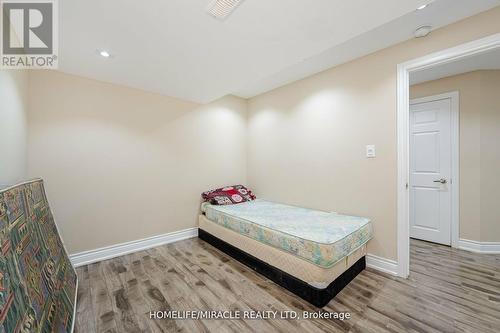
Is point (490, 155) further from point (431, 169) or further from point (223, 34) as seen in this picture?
point (223, 34)

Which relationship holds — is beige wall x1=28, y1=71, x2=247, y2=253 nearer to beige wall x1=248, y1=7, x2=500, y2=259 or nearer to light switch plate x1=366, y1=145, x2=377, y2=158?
beige wall x1=248, y1=7, x2=500, y2=259

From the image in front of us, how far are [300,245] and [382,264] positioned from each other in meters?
1.18

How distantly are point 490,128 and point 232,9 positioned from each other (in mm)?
3764

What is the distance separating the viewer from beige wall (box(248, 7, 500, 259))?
219cm

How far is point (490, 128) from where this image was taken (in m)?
Answer: 2.70

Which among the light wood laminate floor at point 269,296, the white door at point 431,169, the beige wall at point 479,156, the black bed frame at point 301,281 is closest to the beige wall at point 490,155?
the beige wall at point 479,156

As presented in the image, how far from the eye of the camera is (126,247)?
2.77 m

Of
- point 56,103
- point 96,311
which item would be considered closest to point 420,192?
point 96,311

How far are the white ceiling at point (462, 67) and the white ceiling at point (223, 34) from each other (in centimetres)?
94

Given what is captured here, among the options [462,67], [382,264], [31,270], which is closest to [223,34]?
[31,270]

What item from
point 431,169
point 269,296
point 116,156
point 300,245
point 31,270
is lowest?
point 269,296

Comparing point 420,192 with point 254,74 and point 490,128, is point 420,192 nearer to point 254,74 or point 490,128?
point 490,128

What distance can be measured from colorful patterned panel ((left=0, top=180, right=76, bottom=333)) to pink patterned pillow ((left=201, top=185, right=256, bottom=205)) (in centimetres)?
195

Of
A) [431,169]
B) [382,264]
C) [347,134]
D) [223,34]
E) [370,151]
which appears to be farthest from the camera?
[431,169]
